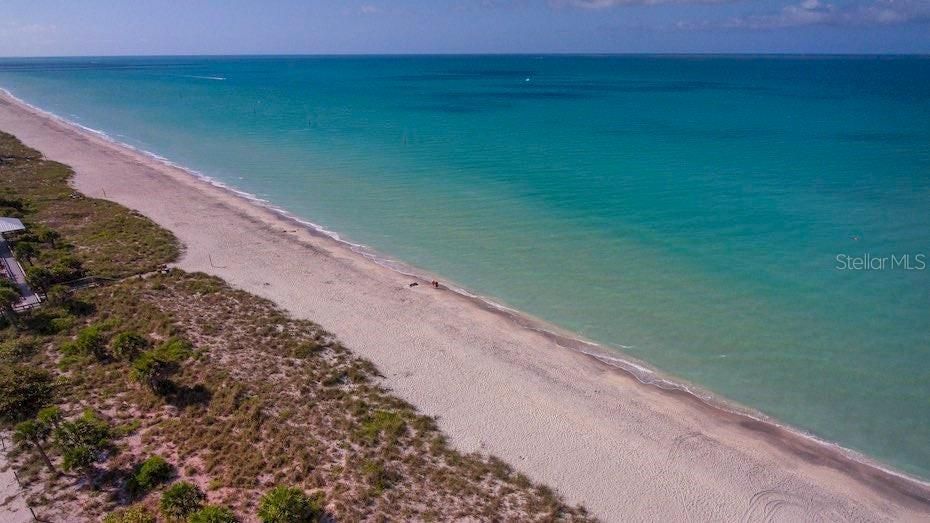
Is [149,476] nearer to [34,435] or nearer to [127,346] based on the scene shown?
[34,435]

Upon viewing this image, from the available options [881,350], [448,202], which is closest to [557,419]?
[881,350]

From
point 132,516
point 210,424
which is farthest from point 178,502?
point 210,424

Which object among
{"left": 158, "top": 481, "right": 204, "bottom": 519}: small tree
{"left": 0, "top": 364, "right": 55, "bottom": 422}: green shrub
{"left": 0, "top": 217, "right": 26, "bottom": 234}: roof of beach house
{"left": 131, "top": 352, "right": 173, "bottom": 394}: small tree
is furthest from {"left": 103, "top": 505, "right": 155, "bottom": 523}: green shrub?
{"left": 0, "top": 217, "right": 26, "bottom": 234}: roof of beach house

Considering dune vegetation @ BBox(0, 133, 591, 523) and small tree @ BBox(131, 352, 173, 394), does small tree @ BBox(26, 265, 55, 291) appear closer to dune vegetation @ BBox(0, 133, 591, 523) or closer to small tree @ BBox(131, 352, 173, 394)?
dune vegetation @ BBox(0, 133, 591, 523)

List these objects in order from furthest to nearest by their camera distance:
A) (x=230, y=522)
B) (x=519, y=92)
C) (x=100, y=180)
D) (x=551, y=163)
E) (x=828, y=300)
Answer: (x=519, y=92) < (x=551, y=163) < (x=100, y=180) < (x=828, y=300) < (x=230, y=522)

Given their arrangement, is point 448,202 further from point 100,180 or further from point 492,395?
point 100,180
